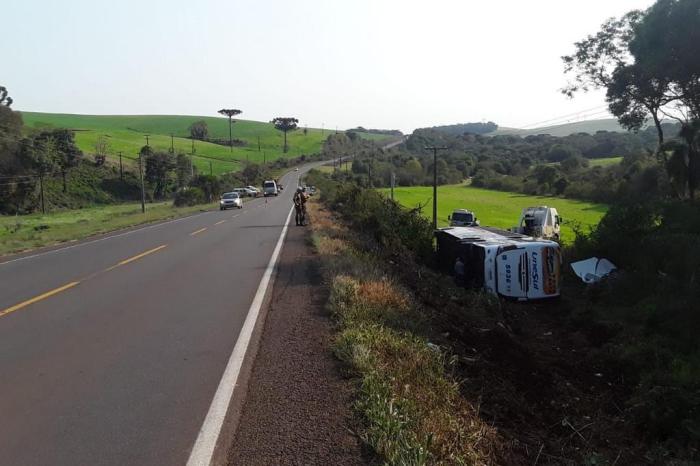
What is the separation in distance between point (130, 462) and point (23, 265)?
12399 millimetres

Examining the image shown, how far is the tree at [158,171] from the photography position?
8512 centimetres

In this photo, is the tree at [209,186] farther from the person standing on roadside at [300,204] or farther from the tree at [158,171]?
the person standing on roadside at [300,204]

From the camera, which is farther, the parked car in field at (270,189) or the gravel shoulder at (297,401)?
the parked car in field at (270,189)

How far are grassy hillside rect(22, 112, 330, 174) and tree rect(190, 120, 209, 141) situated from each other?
276cm

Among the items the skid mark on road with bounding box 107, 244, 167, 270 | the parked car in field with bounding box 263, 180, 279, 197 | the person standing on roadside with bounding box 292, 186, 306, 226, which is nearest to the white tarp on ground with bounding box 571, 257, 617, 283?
the person standing on roadside with bounding box 292, 186, 306, 226

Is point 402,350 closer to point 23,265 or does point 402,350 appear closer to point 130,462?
point 130,462

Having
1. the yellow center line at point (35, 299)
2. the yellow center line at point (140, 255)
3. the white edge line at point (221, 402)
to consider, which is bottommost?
the yellow center line at point (140, 255)

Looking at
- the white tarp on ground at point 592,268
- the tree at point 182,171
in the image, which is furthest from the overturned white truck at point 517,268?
the tree at point 182,171

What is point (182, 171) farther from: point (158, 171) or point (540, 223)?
point (540, 223)

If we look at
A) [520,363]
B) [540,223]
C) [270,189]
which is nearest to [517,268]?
[520,363]

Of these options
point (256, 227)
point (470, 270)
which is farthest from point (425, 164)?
point (470, 270)

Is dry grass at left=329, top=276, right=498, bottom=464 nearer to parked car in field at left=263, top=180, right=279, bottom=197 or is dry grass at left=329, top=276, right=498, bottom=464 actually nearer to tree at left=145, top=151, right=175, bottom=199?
parked car in field at left=263, top=180, right=279, bottom=197

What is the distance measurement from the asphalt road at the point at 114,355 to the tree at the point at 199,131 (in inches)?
5741

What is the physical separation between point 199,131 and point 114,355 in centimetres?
15524
